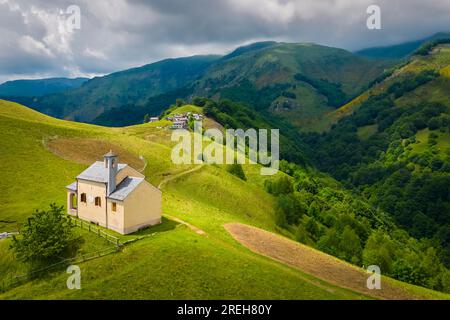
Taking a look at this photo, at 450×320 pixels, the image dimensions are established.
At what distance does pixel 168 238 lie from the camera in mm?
46781

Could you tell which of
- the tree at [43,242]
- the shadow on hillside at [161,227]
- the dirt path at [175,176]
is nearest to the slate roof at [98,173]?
the shadow on hillside at [161,227]

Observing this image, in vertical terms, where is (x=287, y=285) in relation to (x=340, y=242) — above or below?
above

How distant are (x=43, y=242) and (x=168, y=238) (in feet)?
46.5

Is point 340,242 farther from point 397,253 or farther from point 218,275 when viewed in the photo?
point 218,275

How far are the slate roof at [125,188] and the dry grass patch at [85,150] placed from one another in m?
39.4

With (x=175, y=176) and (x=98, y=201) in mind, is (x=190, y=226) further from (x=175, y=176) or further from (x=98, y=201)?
(x=175, y=176)

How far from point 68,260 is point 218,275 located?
1697cm

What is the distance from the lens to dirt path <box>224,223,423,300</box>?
41.0 m

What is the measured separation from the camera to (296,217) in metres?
96.9

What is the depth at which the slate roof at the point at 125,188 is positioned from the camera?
50.0 metres
